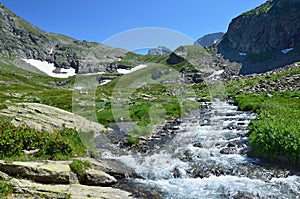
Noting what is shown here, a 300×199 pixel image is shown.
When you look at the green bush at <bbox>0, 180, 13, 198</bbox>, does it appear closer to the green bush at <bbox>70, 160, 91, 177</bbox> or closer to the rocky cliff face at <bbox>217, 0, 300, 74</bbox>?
the green bush at <bbox>70, 160, 91, 177</bbox>

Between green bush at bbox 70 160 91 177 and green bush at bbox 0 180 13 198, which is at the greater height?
green bush at bbox 0 180 13 198

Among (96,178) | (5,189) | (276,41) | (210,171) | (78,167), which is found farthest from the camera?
(276,41)

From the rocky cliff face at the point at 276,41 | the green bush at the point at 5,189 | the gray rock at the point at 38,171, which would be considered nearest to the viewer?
the green bush at the point at 5,189

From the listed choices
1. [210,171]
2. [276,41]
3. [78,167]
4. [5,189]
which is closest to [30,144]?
[78,167]

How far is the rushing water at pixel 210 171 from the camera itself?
11508 millimetres

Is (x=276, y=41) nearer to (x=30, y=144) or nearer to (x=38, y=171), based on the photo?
(x=30, y=144)

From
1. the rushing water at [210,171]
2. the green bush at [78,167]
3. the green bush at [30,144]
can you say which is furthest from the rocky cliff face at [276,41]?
the green bush at [78,167]

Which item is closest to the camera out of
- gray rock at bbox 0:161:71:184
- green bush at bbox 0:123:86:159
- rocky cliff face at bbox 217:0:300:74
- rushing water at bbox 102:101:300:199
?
gray rock at bbox 0:161:71:184

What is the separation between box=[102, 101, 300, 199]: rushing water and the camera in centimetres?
1151

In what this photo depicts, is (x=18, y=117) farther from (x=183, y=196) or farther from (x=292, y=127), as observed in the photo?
(x=292, y=127)

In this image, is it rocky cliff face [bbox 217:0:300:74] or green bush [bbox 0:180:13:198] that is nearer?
green bush [bbox 0:180:13:198]

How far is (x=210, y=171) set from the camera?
45.5ft

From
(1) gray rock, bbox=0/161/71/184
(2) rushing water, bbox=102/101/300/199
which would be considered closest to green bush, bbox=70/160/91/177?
(1) gray rock, bbox=0/161/71/184

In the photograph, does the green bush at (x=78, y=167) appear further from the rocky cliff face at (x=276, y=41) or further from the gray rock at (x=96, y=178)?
the rocky cliff face at (x=276, y=41)
